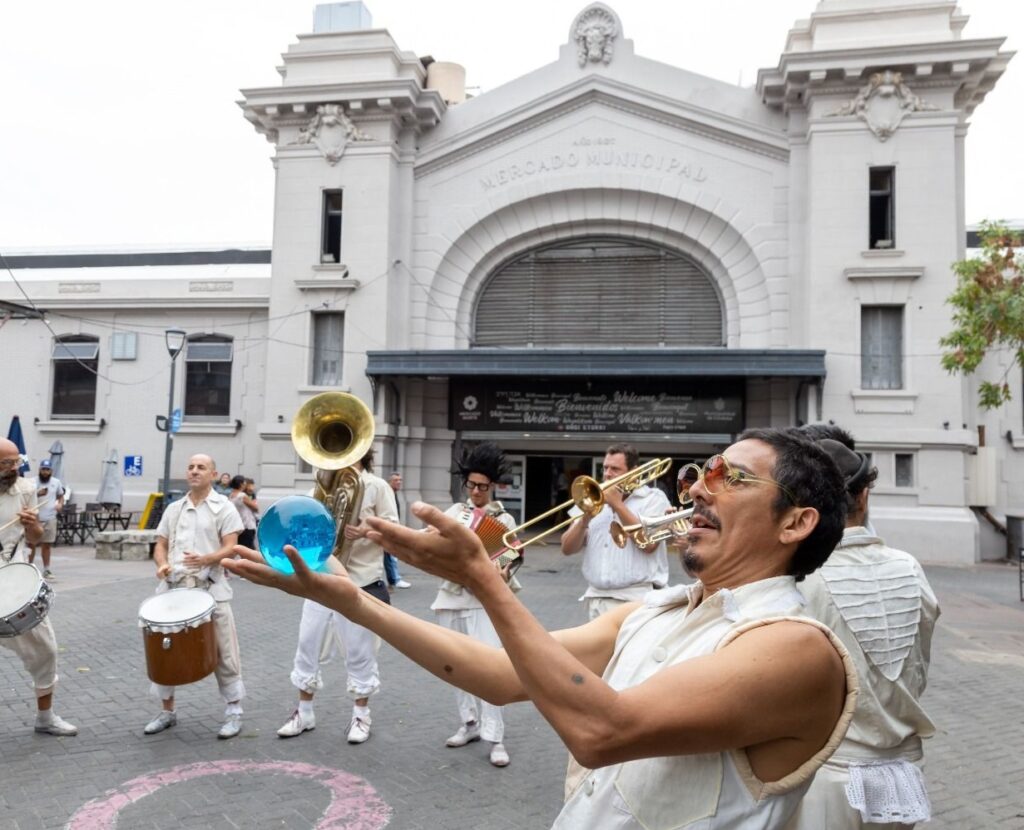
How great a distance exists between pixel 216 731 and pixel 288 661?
207 centimetres

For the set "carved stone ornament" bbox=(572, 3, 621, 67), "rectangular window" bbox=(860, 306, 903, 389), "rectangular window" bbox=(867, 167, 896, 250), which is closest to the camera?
"rectangular window" bbox=(860, 306, 903, 389)

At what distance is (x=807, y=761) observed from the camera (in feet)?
5.49

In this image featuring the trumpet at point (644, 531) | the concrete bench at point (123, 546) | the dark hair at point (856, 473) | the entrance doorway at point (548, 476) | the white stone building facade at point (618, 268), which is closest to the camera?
the dark hair at point (856, 473)

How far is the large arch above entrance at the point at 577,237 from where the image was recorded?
1944 cm

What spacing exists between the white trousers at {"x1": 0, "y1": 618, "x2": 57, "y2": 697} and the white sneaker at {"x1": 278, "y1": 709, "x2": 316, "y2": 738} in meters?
1.67

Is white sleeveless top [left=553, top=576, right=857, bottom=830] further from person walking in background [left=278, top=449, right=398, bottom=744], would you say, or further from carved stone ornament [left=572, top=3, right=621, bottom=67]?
carved stone ornament [left=572, top=3, right=621, bottom=67]

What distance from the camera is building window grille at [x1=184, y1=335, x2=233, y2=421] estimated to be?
22.1m

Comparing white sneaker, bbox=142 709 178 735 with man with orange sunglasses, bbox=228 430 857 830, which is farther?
white sneaker, bbox=142 709 178 735

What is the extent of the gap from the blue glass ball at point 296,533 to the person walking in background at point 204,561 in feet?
13.0

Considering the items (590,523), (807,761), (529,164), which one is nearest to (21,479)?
(590,523)

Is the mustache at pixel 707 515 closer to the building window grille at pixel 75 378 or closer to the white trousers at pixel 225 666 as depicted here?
the white trousers at pixel 225 666

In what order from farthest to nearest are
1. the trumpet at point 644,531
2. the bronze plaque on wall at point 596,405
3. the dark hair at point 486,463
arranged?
the bronze plaque on wall at point 596,405
the dark hair at point 486,463
the trumpet at point 644,531

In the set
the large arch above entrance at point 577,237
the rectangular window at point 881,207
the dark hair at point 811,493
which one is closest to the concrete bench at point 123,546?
the large arch above entrance at point 577,237

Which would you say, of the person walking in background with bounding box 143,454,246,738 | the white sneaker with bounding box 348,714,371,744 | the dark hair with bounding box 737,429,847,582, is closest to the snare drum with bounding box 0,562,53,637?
the person walking in background with bounding box 143,454,246,738
